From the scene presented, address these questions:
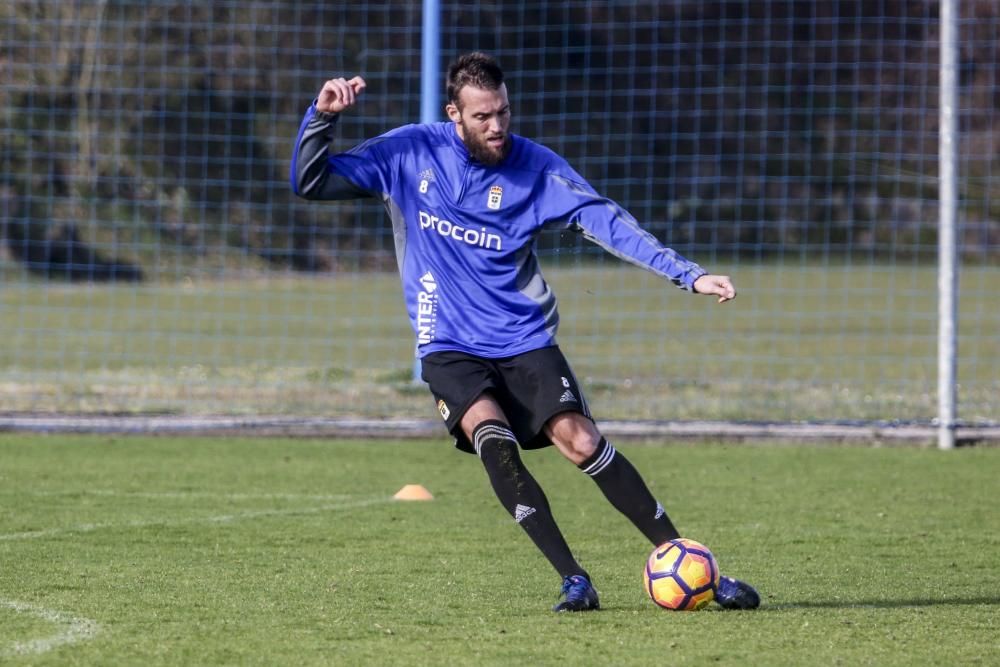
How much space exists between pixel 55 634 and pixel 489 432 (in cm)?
159

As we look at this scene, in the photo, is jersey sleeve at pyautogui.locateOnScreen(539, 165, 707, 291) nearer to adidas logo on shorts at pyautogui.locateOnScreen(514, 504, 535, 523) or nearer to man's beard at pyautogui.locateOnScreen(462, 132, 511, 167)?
man's beard at pyautogui.locateOnScreen(462, 132, 511, 167)

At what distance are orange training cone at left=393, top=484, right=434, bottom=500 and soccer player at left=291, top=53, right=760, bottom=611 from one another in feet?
8.92

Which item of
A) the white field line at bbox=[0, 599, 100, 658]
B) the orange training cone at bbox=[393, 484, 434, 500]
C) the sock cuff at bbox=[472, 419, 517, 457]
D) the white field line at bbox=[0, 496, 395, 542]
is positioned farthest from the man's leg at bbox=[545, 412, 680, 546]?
the orange training cone at bbox=[393, 484, 434, 500]

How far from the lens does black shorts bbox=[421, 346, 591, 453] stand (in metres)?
5.67

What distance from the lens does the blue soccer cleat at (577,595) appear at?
544 centimetres

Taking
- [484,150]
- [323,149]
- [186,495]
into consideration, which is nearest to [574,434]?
[484,150]

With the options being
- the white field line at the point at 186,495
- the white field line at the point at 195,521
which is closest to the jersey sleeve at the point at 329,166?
the white field line at the point at 195,521

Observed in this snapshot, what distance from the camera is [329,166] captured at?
5836 millimetres

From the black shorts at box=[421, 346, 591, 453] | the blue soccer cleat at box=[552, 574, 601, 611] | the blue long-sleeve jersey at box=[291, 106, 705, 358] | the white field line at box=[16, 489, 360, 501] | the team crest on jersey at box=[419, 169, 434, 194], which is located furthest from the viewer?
the white field line at box=[16, 489, 360, 501]

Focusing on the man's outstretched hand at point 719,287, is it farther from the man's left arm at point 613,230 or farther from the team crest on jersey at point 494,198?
the team crest on jersey at point 494,198

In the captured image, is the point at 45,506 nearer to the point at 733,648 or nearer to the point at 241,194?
the point at 733,648

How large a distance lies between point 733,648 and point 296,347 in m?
12.7

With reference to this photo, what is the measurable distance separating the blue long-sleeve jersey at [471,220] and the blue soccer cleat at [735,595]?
1066mm

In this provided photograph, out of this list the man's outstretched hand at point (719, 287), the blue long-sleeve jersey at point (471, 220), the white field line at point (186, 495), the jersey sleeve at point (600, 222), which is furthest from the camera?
the white field line at point (186, 495)
